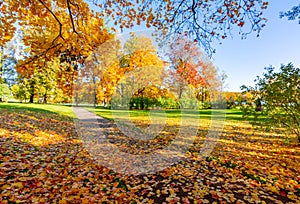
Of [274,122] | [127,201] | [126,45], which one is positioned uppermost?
[126,45]

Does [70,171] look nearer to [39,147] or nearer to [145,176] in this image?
[145,176]

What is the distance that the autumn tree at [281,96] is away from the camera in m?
4.35

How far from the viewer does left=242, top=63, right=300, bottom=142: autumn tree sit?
14.3 ft

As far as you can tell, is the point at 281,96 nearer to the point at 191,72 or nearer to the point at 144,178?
the point at 144,178

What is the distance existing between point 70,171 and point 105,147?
1.77 m

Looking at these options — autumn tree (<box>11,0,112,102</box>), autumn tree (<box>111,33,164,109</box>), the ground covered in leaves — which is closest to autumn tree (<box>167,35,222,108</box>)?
autumn tree (<box>111,33,164,109</box>)

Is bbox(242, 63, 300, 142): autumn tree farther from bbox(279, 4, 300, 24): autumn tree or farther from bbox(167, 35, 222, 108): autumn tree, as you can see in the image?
bbox(167, 35, 222, 108): autumn tree

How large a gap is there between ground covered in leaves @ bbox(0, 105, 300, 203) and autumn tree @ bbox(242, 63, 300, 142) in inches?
35.1

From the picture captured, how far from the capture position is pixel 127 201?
8.13ft

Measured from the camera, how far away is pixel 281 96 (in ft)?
14.6

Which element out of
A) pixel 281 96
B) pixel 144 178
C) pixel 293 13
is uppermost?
pixel 293 13

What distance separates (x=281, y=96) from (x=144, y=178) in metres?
3.83

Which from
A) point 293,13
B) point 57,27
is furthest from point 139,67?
point 293,13

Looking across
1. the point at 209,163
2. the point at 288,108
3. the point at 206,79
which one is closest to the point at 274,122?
the point at 288,108
